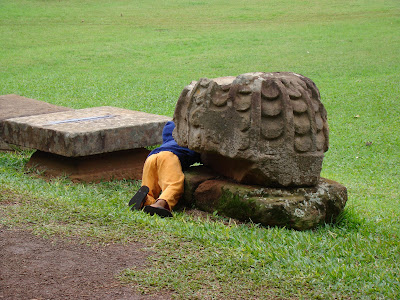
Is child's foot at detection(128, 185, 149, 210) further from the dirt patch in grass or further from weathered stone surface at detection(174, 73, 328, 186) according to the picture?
the dirt patch in grass

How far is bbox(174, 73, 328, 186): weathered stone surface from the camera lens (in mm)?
3873

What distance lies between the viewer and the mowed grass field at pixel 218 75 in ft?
10.1

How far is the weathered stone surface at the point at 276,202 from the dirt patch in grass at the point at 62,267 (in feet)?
2.95

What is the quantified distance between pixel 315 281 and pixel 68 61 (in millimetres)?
11398

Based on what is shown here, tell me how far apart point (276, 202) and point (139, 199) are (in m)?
1.06

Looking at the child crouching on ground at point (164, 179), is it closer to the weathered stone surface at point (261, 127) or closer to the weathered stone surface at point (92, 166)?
the weathered stone surface at point (261, 127)

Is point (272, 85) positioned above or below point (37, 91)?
above

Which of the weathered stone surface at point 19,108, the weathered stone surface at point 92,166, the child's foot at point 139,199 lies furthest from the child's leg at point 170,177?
the weathered stone surface at point 19,108

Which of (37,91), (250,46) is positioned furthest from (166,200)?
(250,46)

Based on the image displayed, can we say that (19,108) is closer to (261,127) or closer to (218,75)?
(261,127)

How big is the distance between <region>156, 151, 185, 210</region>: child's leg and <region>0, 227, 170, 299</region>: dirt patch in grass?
913 millimetres

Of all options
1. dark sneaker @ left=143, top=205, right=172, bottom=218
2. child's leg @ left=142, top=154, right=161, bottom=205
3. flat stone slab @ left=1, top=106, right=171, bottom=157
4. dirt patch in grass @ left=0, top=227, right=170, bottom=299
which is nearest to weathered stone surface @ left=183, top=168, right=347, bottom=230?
dark sneaker @ left=143, top=205, right=172, bottom=218

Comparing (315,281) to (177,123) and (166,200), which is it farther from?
(177,123)

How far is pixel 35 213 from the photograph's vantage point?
387 cm
